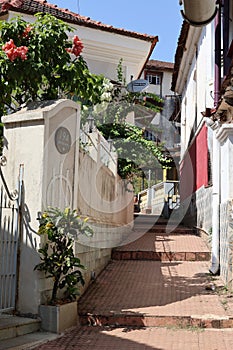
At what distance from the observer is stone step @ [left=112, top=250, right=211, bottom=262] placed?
11953 millimetres

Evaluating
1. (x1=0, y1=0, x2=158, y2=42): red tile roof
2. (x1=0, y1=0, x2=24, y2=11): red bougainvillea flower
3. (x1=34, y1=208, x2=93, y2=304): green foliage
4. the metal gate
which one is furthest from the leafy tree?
the metal gate

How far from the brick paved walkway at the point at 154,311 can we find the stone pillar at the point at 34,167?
0.93 meters

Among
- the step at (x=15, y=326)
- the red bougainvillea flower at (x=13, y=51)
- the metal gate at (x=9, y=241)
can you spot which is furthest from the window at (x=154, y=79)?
the step at (x=15, y=326)

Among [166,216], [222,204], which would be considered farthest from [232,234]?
[166,216]

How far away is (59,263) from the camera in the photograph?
6.82 meters

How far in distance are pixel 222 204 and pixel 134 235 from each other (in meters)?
7.05

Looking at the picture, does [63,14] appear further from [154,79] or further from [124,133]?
[154,79]

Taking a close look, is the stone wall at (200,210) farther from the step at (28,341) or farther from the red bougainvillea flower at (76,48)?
the step at (28,341)

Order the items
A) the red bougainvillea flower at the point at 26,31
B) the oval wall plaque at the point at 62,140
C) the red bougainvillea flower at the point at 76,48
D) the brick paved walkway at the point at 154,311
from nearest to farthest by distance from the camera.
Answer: the brick paved walkway at the point at 154,311
the oval wall plaque at the point at 62,140
the red bougainvillea flower at the point at 26,31
the red bougainvillea flower at the point at 76,48

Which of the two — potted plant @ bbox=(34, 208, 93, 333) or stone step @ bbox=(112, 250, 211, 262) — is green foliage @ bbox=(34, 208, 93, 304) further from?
stone step @ bbox=(112, 250, 211, 262)

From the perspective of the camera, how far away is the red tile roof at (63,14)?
15.3m

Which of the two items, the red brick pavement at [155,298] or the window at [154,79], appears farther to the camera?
the window at [154,79]

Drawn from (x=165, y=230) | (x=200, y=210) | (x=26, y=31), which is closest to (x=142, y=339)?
(x=26, y=31)

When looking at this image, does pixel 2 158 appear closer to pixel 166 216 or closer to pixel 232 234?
pixel 232 234
